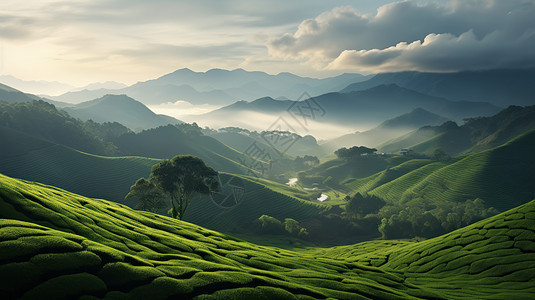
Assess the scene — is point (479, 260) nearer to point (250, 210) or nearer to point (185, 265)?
point (185, 265)

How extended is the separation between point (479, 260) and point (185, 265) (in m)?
47.1

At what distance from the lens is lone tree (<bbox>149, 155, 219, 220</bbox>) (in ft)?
261

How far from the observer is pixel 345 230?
13725 centimetres

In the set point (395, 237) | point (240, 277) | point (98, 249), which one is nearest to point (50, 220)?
point (98, 249)

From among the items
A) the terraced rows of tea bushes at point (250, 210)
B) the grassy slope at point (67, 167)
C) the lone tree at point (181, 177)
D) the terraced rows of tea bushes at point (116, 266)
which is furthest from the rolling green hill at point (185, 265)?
the grassy slope at point (67, 167)

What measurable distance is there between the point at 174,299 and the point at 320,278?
1745cm

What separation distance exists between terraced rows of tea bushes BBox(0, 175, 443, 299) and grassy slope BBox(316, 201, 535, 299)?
1061 cm

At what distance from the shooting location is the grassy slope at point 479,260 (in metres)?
41.4

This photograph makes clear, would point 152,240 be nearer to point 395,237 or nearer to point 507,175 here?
point 395,237

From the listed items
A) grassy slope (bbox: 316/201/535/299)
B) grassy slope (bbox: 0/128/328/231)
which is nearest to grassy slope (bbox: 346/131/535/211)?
grassy slope (bbox: 0/128/328/231)

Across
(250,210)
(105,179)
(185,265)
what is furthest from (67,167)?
(185,265)

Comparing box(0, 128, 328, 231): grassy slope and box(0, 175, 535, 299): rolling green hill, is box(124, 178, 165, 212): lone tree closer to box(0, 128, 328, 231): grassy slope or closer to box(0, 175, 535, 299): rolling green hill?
box(0, 175, 535, 299): rolling green hill

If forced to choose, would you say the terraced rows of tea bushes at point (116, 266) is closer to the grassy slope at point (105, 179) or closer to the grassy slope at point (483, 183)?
the grassy slope at point (105, 179)

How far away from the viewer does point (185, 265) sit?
27188 mm
